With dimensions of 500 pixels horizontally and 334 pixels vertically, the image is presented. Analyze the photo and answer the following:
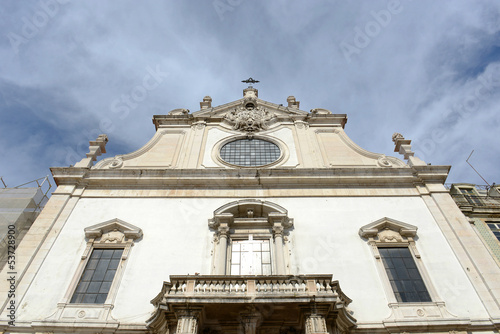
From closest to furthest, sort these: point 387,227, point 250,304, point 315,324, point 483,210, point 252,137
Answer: point 315,324 < point 250,304 < point 387,227 < point 483,210 < point 252,137

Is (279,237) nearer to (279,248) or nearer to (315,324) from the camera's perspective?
(279,248)

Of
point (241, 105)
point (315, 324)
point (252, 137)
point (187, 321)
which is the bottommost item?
point (315, 324)

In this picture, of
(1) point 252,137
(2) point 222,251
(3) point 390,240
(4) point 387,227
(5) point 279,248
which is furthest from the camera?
(1) point 252,137

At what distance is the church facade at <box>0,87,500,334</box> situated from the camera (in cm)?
1080

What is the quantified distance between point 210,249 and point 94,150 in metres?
8.74

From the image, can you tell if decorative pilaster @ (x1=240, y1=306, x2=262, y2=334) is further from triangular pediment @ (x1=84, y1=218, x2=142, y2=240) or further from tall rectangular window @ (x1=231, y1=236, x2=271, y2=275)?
triangular pediment @ (x1=84, y1=218, x2=142, y2=240)

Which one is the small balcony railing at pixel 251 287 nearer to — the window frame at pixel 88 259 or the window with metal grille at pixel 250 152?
the window frame at pixel 88 259

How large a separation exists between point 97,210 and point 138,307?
16.9 feet

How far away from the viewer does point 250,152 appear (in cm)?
1917

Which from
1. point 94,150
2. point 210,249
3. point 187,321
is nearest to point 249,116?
point 94,150

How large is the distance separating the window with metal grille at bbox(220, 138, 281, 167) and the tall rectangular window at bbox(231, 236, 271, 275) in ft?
16.8

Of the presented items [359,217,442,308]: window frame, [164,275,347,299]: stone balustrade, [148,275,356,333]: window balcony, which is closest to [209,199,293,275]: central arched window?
[164,275,347,299]: stone balustrade

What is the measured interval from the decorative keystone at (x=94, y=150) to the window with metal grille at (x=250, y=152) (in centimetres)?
604

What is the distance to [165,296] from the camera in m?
10.3
